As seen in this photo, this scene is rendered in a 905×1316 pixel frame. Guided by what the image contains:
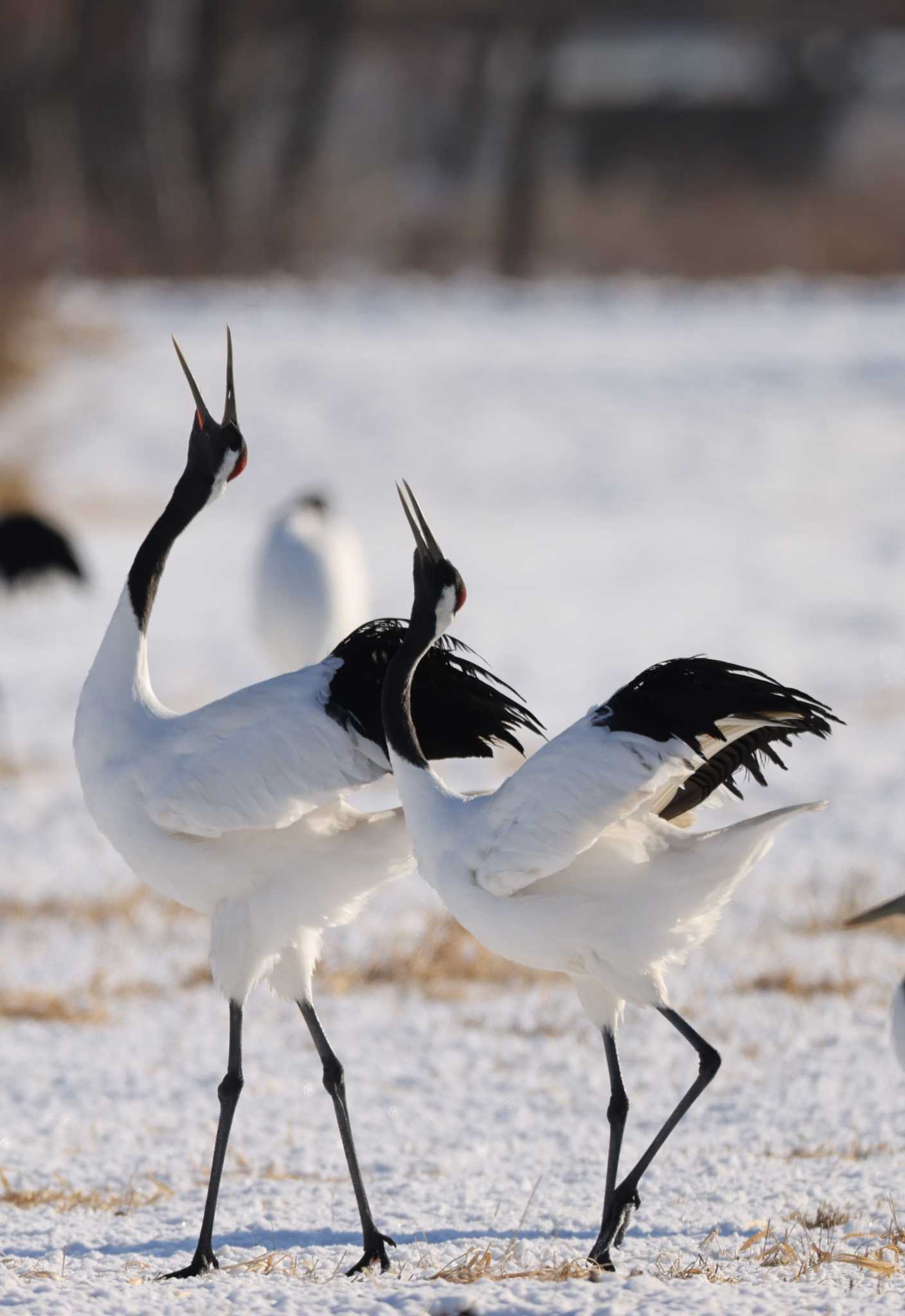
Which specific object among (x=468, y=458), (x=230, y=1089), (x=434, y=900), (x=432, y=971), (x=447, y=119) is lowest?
(x=434, y=900)

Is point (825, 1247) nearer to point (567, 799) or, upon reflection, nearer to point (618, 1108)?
point (618, 1108)

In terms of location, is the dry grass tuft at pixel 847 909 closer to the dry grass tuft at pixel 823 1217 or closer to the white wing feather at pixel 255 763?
the dry grass tuft at pixel 823 1217

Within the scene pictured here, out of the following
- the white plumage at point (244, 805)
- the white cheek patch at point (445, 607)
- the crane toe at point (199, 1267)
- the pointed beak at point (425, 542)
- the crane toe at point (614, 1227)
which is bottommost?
the crane toe at point (199, 1267)

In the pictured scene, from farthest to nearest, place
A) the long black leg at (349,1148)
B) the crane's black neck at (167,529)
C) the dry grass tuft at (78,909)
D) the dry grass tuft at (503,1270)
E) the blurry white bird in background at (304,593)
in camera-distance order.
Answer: the blurry white bird in background at (304,593) → the dry grass tuft at (78,909) → the crane's black neck at (167,529) → the long black leg at (349,1148) → the dry grass tuft at (503,1270)

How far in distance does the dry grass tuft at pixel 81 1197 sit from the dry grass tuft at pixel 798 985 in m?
2.34

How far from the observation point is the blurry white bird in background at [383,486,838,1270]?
347 cm

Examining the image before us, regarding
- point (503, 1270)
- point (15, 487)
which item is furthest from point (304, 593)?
point (15, 487)

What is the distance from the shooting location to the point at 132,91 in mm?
29625

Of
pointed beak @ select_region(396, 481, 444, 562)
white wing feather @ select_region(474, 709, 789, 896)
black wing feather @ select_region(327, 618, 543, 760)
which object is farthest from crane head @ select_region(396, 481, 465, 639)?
white wing feather @ select_region(474, 709, 789, 896)

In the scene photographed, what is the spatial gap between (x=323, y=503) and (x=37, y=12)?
23147 mm

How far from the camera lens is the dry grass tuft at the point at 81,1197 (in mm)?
4227

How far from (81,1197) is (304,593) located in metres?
4.68

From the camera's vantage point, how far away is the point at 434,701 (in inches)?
154

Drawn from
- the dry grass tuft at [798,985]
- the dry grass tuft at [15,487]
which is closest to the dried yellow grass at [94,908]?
the dry grass tuft at [798,985]
